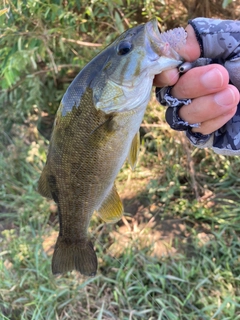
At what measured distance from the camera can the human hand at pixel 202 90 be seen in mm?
1223

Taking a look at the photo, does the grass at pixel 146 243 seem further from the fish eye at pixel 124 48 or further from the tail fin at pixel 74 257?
the fish eye at pixel 124 48

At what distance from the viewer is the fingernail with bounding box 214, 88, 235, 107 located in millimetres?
1239

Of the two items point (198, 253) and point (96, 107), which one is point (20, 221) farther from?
point (96, 107)

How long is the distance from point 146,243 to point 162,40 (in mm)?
1976

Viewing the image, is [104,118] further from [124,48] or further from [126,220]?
[126,220]

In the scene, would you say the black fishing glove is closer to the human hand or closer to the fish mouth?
the human hand

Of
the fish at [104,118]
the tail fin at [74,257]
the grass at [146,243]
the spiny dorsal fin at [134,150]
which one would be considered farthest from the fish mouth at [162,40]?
the grass at [146,243]

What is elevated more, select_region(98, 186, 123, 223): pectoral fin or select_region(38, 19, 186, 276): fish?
select_region(38, 19, 186, 276): fish

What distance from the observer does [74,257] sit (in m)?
1.70

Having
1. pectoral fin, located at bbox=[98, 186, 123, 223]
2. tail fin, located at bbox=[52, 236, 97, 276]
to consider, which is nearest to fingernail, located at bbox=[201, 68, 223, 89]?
pectoral fin, located at bbox=[98, 186, 123, 223]

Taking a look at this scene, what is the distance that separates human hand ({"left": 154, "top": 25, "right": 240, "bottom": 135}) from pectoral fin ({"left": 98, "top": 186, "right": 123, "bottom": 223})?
0.48 metres

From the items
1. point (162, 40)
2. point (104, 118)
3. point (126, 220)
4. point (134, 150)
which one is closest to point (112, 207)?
point (134, 150)

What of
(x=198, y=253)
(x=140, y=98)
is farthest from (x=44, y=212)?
(x=140, y=98)

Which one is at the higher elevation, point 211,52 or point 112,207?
point 211,52
